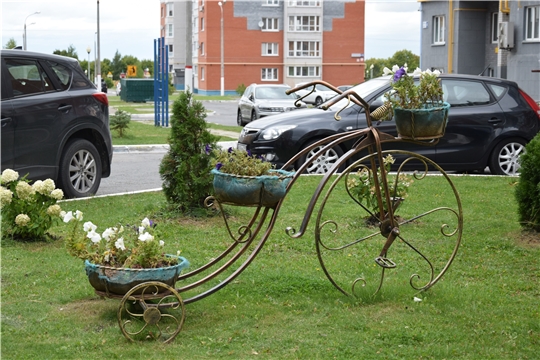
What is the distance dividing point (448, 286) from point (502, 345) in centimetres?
131

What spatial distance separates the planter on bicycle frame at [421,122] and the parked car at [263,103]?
20.6m

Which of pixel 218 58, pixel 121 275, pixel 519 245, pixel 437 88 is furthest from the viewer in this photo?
pixel 218 58

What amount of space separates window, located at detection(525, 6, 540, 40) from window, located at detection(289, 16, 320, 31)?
44134mm

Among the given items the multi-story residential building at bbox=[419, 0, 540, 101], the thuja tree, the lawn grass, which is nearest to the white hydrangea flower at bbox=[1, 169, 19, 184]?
the lawn grass

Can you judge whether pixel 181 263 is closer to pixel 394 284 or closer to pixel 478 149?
pixel 394 284

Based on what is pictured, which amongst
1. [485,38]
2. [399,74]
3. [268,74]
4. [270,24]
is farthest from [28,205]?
[270,24]

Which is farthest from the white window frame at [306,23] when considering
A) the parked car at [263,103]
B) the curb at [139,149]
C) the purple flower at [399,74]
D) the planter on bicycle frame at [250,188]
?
the planter on bicycle frame at [250,188]

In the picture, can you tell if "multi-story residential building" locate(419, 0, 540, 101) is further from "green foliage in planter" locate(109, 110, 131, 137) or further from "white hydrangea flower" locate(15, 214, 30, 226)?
"white hydrangea flower" locate(15, 214, 30, 226)

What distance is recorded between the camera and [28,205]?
24.6ft

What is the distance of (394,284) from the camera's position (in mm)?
6359

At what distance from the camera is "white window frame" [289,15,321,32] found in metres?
77.8

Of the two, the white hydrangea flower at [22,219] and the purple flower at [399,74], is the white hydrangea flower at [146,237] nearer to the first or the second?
the purple flower at [399,74]

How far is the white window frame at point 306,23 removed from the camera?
255 ft

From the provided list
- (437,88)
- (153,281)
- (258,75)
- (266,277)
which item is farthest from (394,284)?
(258,75)
